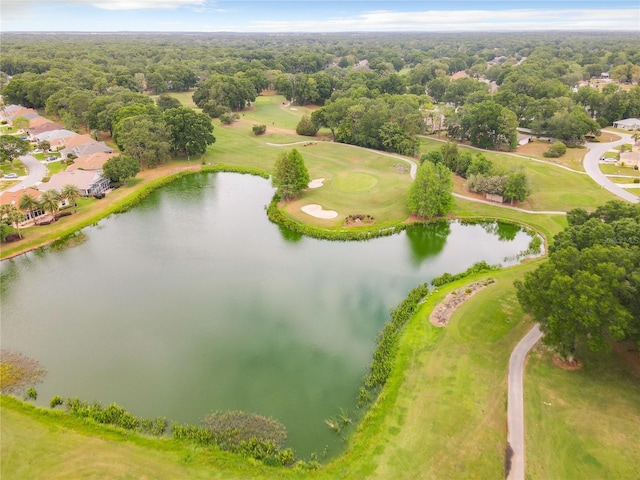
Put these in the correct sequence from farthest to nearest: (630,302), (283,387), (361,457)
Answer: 1. (283,387)
2. (630,302)
3. (361,457)

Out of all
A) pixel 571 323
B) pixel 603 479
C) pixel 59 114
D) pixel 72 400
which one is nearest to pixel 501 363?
pixel 571 323

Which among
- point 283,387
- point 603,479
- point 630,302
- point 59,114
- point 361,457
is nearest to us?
point 603,479

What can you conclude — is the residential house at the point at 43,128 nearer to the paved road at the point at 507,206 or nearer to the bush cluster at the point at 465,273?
the paved road at the point at 507,206

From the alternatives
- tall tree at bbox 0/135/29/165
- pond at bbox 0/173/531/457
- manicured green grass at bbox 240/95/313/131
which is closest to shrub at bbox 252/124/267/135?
manicured green grass at bbox 240/95/313/131

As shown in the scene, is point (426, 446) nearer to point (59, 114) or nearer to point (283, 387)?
point (283, 387)

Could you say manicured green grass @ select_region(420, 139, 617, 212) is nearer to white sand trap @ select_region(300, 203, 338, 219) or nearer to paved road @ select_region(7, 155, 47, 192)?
white sand trap @ select_region(300, 203, 338, 219)

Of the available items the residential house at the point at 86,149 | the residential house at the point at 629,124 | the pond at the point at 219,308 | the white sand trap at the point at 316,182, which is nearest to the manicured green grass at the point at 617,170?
the pond at the point at 219,308

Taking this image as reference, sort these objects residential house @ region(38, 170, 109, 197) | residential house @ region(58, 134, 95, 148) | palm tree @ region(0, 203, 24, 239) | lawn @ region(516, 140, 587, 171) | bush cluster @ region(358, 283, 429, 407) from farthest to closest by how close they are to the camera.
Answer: residential house @ region(58, 134, 95, 148)
lawn @ region(516, 140, 587, 171)
residential house @ region(38, 170, 109, 197)
palm tree @ region(0, 203, 24, 239)
bush cluster @ region(358, 283, 429, 407)
